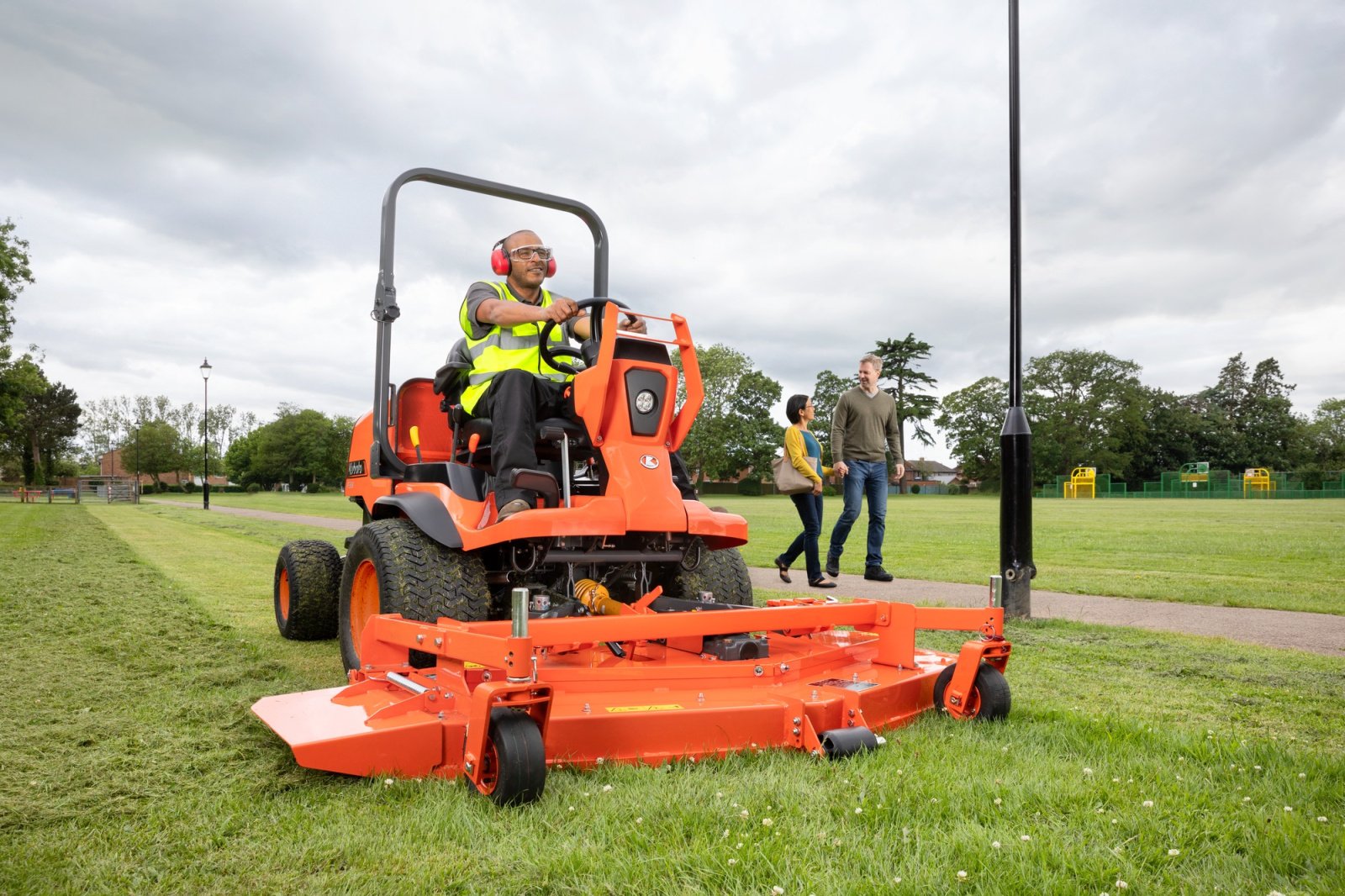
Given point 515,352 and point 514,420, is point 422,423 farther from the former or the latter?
point 514,420

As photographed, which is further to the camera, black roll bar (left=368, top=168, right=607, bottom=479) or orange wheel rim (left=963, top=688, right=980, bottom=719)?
black roll bar (left=368, top=168, right=607, bottom=479)

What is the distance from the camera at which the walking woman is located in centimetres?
898

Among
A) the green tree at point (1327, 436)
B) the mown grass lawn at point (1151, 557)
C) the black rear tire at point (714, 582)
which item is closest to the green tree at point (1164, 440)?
the green tree at point (1327, 436)

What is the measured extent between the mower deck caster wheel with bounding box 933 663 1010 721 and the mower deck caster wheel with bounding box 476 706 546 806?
1.89 meters

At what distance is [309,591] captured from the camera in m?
6.11

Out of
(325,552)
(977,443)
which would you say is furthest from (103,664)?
(977,443)

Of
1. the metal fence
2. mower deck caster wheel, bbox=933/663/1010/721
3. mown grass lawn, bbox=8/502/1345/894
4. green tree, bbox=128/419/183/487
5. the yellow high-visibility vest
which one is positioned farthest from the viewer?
green tree, bbox=128/419/183/487

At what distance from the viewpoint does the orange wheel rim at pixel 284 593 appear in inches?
246

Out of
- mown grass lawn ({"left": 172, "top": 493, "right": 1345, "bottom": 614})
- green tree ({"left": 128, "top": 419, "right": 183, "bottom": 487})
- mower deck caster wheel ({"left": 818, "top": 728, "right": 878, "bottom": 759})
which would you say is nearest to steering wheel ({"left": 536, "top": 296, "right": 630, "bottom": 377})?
mower deck caster wheel ({"left": 818, "top": 728, "right": 878, "bottom": 759})

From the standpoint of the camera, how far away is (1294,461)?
90.5m

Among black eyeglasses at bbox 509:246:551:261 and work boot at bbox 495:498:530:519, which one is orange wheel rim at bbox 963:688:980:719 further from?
black eyeglasses at bbox 509:246:551:261

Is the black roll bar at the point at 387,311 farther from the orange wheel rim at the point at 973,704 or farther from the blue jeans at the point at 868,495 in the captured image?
the blue jeans at the point at 868,495

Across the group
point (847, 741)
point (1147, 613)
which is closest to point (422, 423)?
point (847, 741)

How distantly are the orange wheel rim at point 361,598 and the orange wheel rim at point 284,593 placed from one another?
1.43 m
